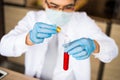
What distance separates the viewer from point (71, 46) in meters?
0.79

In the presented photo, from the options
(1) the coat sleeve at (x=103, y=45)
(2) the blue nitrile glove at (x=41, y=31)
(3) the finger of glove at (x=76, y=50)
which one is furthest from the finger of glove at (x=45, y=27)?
(1) the coat sleeve at (x=103, y=45)

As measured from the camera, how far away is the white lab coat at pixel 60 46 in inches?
37.5

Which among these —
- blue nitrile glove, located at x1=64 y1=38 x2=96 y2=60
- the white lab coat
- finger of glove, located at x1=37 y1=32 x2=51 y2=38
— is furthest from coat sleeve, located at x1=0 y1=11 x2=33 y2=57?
blue nitrile glove, located at x1=64 y1=38 x2=96 y2=60

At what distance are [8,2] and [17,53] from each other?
111 centimetres

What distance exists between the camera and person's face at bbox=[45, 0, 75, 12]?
33.4 inches

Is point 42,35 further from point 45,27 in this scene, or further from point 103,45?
point 103,45

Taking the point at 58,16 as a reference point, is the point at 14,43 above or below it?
below

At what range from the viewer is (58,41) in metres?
1.00

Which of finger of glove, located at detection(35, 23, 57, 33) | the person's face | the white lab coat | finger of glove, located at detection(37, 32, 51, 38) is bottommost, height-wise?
the white lab coat

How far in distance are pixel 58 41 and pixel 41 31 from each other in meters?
0.20

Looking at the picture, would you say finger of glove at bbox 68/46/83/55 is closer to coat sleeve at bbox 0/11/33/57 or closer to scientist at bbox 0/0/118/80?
scientist at bbox 0/0/118/80

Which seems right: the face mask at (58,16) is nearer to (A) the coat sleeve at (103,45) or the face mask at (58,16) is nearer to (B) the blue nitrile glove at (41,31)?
(B) the blue nitrile glove at (41,31)

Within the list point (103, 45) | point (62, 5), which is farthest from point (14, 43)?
point (103, 45)

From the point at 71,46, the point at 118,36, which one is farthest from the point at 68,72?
the point at 118,36
